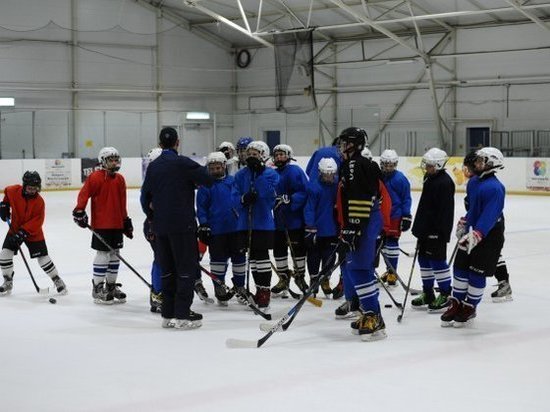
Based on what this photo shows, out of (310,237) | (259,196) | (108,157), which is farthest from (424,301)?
(108,157)

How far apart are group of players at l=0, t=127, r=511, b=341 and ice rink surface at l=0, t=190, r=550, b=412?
0.21 m

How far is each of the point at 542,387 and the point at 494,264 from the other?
1358 millimetres

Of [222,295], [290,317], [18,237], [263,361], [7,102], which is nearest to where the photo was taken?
[263,361]

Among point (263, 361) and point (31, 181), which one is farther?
point (31, 181)

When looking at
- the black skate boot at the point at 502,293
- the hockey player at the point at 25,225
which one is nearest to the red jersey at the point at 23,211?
the hockey player at the point at 25,225

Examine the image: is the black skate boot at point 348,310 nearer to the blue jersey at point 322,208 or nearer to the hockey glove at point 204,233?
the blue jersey at point 322,208

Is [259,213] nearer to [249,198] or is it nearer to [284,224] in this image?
[249,198]

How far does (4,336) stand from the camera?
16.1 ft

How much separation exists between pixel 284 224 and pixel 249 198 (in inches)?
27.9

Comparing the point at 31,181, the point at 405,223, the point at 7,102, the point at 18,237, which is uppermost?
the point at 7,102

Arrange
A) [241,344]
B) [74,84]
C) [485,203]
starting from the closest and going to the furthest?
[241,344]
[485,203]
[74,84]

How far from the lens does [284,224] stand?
628 centimetres

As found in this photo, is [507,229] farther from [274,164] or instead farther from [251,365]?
[251,365]

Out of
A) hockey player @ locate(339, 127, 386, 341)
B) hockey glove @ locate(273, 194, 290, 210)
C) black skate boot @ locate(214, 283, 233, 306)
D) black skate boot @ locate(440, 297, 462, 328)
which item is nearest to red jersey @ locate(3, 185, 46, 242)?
black skate boot @ locate(214, 283, 233, 306)
